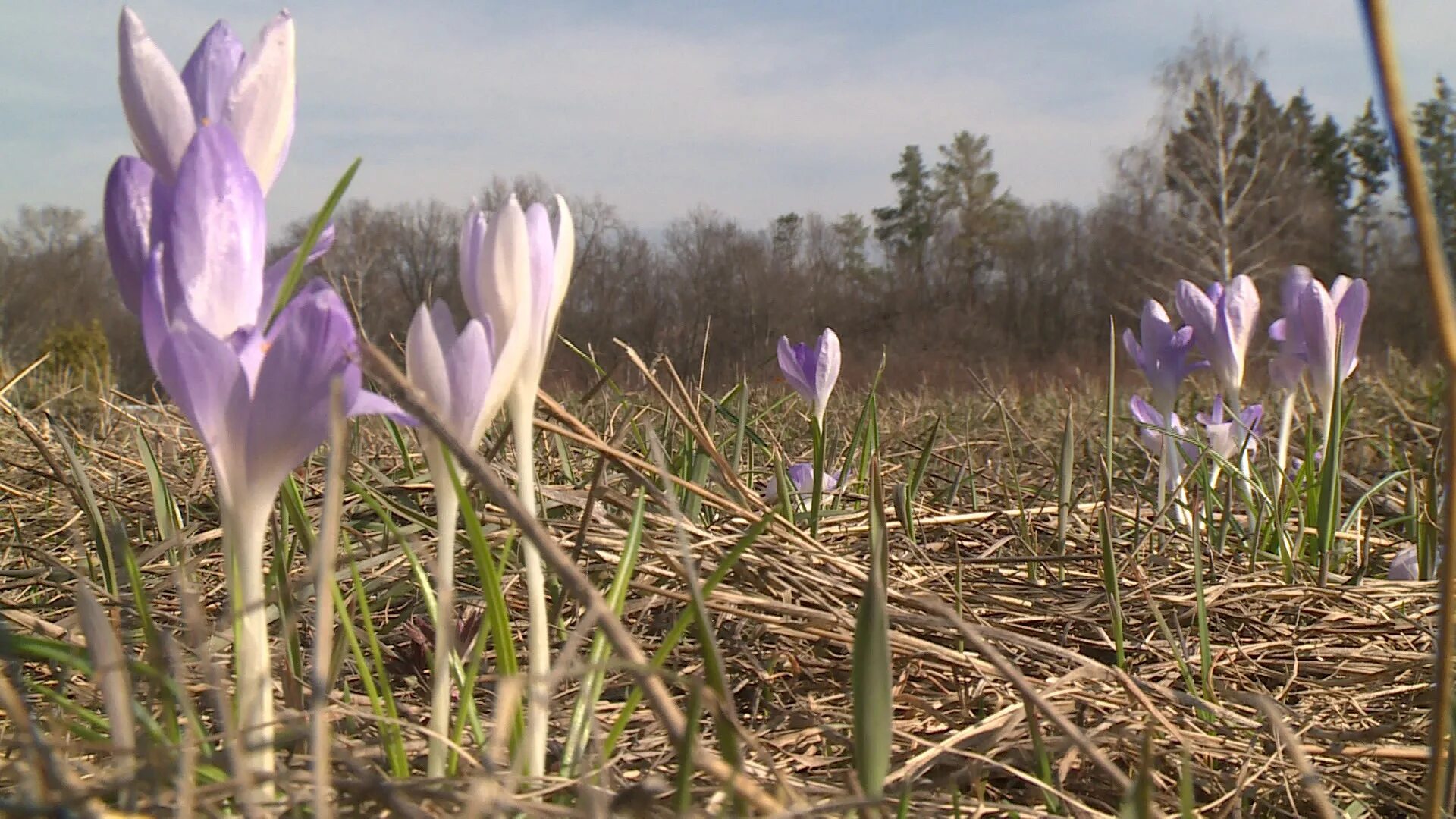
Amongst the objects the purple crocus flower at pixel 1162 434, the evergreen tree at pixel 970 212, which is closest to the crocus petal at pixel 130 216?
the purple crocus flower at pixel 1162 434

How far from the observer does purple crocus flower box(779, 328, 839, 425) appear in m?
1.93

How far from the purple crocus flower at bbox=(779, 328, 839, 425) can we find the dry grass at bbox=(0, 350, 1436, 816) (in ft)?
0.86

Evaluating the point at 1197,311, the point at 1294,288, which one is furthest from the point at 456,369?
the point at 1294,288

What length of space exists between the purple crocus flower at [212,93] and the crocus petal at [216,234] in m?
0.06

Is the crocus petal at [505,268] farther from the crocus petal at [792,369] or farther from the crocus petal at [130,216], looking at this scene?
the crocus petal at [792,369]

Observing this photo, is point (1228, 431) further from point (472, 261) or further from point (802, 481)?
point (472, 261)

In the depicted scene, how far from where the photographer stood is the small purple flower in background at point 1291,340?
1.89 metres

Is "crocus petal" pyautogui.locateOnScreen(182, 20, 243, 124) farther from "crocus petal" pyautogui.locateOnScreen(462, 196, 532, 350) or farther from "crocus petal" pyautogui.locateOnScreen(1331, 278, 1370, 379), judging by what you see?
"crocus petal" pyautogui.locateOnScreen(1331, 278, 1370, 379)

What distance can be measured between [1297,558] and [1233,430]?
22.8 inches

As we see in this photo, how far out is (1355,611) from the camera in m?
1.37

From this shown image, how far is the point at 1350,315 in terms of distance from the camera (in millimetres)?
1818

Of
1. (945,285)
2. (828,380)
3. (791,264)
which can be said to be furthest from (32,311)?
(828,380)

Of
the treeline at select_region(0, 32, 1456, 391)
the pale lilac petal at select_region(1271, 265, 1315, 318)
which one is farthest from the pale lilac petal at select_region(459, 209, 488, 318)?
the treeline at select_region(0, 32, 1456, 391)

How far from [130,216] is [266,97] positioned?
115 millimetres
